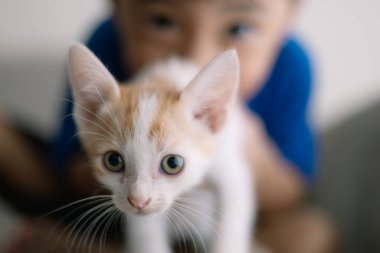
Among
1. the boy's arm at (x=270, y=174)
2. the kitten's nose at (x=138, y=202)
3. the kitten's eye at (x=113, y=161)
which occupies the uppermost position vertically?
the kitten's eye at (x=113, y=161)

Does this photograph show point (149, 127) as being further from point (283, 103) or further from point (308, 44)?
point (308, 44)

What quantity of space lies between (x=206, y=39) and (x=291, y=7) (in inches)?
10.0

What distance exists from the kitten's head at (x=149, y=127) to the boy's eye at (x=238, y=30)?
0.74 ft

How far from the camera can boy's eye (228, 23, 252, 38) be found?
0.75m

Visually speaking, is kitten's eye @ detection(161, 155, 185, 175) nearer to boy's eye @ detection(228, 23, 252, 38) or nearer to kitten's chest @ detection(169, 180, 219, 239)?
kitten's chest @ detection(169, 180, 219, 239)

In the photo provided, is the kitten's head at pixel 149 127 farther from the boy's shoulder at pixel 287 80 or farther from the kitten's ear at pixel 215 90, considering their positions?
the boy's shoulder at pixel 287 80

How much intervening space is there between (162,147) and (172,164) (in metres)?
0.03

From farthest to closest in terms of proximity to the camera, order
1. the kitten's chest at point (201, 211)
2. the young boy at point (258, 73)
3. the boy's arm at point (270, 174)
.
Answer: the boy's arm at point (270, 174) → the young boy at point (258, 73) → the kitten's chest at point (201, 211)

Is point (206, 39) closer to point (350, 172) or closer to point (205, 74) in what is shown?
point (205, 74)

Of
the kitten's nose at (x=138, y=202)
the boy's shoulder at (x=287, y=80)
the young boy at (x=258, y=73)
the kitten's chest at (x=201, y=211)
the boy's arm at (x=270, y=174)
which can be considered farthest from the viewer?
the boy's shoulder at (x=287, y=80)

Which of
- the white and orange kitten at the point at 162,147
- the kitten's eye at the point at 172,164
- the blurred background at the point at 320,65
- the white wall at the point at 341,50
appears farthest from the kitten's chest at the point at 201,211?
the white wall at the point at 341,50

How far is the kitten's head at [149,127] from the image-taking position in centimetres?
50

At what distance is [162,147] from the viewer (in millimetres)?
504

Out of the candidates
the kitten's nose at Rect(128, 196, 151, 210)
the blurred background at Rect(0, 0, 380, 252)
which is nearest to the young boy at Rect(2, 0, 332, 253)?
the blurred background at Rect(0, 0, 380, 252)
